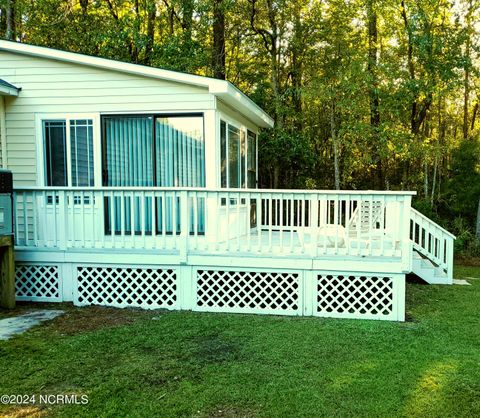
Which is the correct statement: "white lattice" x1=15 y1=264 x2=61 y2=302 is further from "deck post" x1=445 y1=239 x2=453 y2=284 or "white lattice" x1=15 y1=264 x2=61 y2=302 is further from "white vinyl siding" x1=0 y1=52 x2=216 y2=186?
"deck post" x1=445 y1=239 x2=453 y2=284

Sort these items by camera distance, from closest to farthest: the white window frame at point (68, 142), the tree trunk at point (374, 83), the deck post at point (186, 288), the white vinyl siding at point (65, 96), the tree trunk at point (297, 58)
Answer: the deck post at point (186, 288), the white vinyl siding at point (65, 96), the white window frame at point (68, 142), the tree trunk at point (374, 83), the tree trunk at point (297, 58)

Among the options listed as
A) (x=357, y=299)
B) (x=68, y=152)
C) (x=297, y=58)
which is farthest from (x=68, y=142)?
(x=297, y=58)

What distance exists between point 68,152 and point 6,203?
147 cm

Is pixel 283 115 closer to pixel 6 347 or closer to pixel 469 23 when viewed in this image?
pixel 469 23

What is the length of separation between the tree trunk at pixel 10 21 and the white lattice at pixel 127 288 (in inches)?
427

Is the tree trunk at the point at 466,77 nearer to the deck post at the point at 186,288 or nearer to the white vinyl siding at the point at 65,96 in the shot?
the white vinyl siding at the point at 65,96

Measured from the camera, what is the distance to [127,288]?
559 cm

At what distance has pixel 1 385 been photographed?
322 cm

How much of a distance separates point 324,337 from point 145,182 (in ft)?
11.8

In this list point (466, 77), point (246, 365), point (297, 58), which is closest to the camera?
point (246, 365)

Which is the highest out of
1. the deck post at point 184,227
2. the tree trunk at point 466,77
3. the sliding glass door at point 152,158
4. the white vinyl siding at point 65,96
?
the tree trunk at point 466,77

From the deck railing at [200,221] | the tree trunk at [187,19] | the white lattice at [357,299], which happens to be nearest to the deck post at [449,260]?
the deck railing at [200,221]

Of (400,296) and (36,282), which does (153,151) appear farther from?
(400,296)

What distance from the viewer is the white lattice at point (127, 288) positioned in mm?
5520
